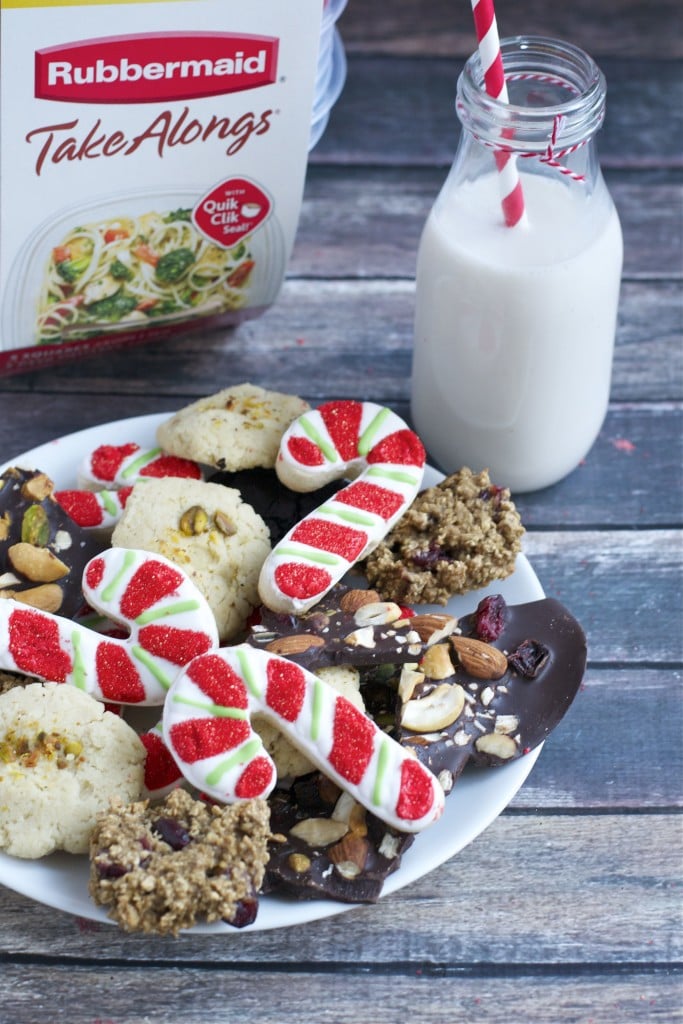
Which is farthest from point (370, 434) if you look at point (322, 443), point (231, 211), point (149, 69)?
point (149, 69)

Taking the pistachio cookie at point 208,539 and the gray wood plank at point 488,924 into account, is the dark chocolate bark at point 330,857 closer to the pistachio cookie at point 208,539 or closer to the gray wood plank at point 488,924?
the gray wood plank at point 488,924

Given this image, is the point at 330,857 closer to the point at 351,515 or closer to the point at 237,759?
→ the point at 237,759

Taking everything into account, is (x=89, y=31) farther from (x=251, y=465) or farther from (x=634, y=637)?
(x=634, y=637)

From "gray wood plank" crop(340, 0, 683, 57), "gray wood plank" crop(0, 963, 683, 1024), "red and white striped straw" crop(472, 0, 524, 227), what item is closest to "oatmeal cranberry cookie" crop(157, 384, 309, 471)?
"red and white striped straw" crop(472, 0, 524, 227)

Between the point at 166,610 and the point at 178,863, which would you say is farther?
the point at 166,610

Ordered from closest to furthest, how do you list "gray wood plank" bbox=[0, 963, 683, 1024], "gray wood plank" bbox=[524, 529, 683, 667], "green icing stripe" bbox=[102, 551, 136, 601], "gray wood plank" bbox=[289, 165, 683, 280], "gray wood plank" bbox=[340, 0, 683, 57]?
1. "gray wood plank" bbox=[0, 963, 683, 1024]
2. "green icing stripe" bbox=[102, 551, 136, 601]
3. "gray wood plank" bbox=[524, 529, 683, 667]
4. "gray wood plank" bbox=[289, 165, 683, 280]
5. "gray wood plank" bbox=[340, 0, 683, 57]

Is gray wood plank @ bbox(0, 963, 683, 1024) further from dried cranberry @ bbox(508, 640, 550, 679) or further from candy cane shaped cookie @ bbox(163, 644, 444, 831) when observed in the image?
dried cranberry @ bbox(508, 640, 550, 679)

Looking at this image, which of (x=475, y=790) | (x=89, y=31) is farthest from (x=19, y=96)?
(x=475, y=790)
